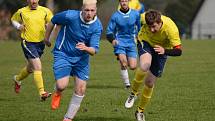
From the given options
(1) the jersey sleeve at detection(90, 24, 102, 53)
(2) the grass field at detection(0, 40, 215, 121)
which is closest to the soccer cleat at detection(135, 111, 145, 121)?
(2) the grass field at detection(0, 40, 215, 121)

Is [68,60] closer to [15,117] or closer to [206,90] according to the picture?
[15,117]

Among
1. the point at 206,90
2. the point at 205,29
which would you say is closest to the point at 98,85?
the point at 206,90

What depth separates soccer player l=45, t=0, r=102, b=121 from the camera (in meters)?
10.3

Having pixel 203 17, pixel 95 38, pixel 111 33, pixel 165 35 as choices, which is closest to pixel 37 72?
pixel 111 33

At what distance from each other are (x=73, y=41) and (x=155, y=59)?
2018 millimetres

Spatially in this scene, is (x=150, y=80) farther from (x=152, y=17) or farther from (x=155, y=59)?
(x=152, y=17)

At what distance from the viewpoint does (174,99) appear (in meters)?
14.5

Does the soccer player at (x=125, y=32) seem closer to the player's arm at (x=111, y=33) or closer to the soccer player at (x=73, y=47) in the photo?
the player's arm at (x=111, y=33)

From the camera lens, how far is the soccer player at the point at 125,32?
16.2 m

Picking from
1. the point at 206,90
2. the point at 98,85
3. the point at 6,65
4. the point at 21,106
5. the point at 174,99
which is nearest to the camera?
the point at 21,106

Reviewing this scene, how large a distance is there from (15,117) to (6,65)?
1668 centimetres

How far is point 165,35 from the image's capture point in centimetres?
1128

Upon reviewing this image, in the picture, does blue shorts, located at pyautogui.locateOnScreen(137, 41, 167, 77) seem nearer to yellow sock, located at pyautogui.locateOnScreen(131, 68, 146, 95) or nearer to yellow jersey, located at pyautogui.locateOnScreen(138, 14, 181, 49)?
yellow jersey, located at pyautogui.locateOnScreen(138, 14, 181, 49)

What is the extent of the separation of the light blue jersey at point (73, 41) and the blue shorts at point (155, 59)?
1.56m
